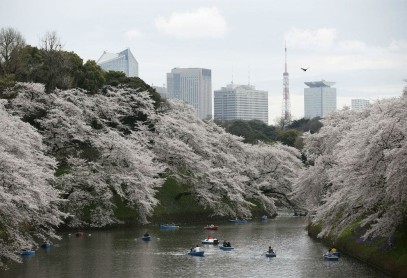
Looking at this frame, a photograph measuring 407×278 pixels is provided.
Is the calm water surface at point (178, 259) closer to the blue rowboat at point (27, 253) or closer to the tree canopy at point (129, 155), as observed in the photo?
the blue rowboat at point (27, 253)

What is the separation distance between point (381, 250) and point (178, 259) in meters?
13.5

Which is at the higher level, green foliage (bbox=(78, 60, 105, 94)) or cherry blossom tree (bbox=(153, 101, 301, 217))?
green foliage (bbox=(78, 60, 105, 94))

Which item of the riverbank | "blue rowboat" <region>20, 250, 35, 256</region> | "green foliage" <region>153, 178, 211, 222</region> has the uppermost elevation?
"green foliage" <region>153, 178, 211, 222</region>

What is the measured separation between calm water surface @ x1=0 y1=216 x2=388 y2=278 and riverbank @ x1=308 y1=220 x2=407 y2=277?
24.5 inches

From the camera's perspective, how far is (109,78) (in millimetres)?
93500

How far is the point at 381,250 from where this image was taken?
4084 cm

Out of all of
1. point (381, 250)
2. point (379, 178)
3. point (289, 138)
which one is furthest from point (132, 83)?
point (289, 138)

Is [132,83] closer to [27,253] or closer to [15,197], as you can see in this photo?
[27,253]

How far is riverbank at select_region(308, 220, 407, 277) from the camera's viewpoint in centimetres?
3741

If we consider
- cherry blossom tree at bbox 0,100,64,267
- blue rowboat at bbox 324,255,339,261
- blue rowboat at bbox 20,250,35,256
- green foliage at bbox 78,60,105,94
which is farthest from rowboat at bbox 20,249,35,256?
green foliage at bbox 78,60,105,94

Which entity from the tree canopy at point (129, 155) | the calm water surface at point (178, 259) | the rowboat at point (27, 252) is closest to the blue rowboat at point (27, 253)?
the rowboat at point (27, 252)

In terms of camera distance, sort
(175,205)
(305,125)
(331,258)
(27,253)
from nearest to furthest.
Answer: (331,258) → (27,253) → (175,205) → (305,125)

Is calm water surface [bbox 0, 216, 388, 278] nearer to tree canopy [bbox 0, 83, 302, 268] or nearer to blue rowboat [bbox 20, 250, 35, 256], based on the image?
blue rowboat [bbox 20, 250, 35, 256]

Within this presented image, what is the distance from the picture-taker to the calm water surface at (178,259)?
4009cm
